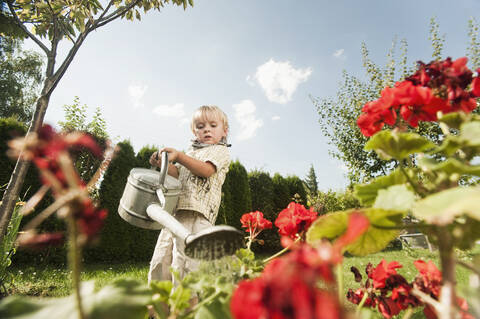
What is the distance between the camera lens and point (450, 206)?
0.87 feet

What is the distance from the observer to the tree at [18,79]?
13.7 meters

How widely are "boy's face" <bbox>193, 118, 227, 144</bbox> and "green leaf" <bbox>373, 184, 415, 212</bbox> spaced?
1.55m

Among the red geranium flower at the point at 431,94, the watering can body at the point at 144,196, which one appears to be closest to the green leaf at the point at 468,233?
the red geranium flower at the point at 431,94

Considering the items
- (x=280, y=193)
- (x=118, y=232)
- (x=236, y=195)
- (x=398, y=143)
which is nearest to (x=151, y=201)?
(x=398, y=143)

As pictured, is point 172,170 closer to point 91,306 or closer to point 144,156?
point 91,306

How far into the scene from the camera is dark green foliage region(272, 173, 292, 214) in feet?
23.5

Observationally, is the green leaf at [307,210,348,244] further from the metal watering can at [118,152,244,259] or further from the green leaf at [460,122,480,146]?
the metal watering can at [118,152,244,259]

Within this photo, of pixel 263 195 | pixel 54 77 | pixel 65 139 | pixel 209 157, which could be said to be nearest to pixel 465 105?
pixel 65 139

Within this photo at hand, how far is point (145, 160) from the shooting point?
5176mm

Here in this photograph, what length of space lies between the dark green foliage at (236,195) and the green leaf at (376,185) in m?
5.17

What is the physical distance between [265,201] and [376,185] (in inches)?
251

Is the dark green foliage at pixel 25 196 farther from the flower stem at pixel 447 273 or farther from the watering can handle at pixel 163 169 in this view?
the flower stem at pixel 447 273

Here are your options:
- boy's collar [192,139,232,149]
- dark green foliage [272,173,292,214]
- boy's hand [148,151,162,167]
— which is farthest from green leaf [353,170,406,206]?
dark green foliage [272,173,292,214]

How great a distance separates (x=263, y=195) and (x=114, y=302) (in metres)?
6.66
